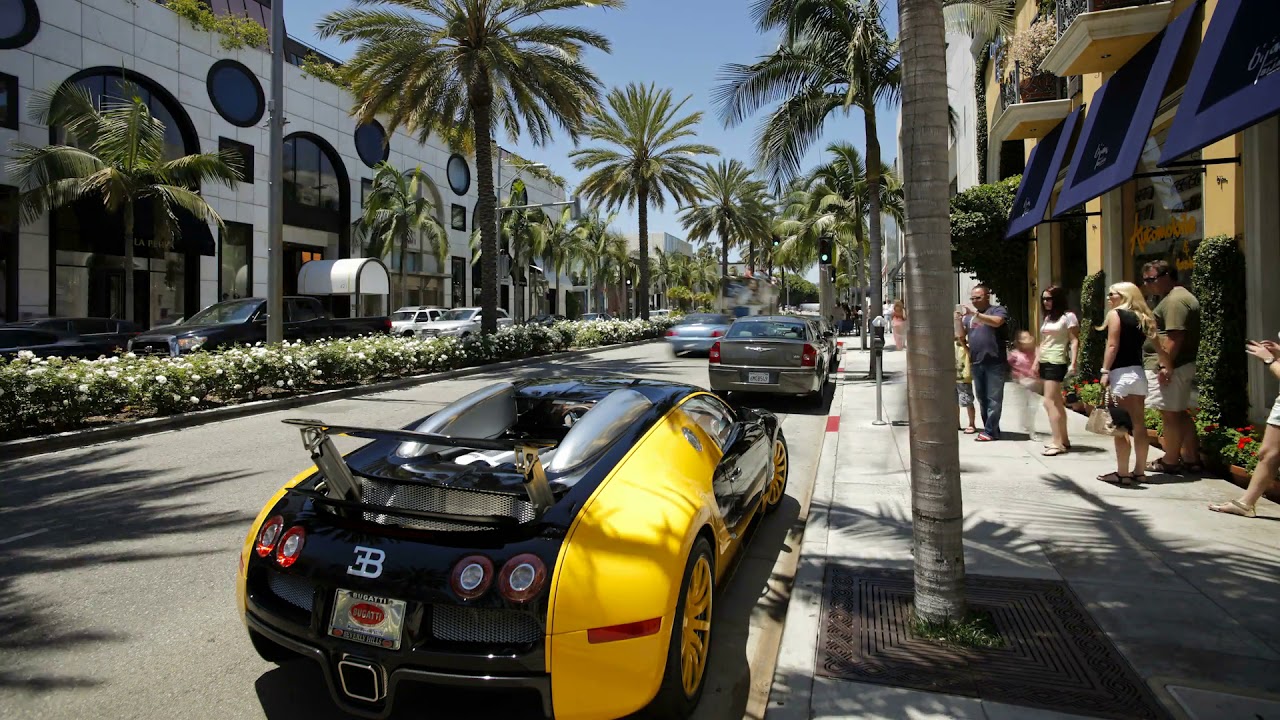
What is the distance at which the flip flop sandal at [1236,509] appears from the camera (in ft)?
17.4

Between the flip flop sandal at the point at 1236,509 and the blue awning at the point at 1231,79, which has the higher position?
the blue awning at the point at 1231,79

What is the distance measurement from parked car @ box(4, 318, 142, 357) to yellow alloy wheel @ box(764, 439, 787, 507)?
1402cm

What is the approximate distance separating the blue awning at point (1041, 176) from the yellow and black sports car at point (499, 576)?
33.7 feet

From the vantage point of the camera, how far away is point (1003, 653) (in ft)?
11.4

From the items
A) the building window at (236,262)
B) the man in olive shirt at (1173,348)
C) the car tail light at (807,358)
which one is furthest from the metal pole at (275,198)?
the building window at (236,262)

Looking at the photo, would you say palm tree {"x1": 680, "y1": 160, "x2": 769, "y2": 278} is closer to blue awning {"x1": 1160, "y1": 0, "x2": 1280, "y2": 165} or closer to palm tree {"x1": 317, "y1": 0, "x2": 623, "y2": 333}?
palm tree {"x1": 317, "y1": 0, "x2": 623, "y2": 333}

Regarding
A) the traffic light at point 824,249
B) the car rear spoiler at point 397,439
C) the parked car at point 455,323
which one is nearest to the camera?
the car rear spoiler at point 397,439

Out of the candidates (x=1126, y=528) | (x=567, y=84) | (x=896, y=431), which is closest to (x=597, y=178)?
(x=567, y=84)

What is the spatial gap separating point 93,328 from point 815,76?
17.0 m

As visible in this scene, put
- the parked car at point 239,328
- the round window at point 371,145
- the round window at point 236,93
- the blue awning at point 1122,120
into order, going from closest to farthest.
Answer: the blue awning at point 1122,120
the parked car at point 239,328
the round window at point 236,93
the round window at point 371,145

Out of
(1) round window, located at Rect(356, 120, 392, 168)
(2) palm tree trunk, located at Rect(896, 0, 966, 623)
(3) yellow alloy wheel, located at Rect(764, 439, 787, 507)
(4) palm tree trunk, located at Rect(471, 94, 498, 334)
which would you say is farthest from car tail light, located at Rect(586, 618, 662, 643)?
(1) round window, located at Rect(356, 120, 392, 168)

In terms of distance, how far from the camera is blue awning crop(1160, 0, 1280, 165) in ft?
16.7

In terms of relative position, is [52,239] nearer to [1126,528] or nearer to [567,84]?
[567,84]

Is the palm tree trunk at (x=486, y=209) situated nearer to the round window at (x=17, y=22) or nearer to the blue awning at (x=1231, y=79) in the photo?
the round window at (x=17, y=22)
